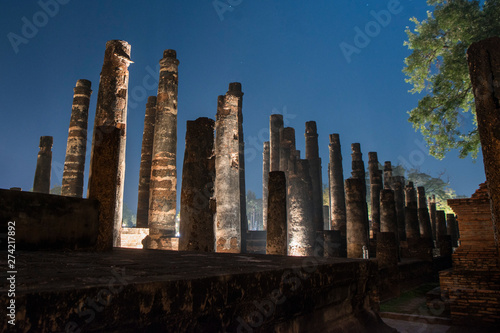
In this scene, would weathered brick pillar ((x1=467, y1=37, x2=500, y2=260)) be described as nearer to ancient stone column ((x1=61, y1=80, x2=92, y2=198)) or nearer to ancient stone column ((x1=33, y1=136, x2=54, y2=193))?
ancient stone column ((x1=61, y1=80, x2=92, y2=198))

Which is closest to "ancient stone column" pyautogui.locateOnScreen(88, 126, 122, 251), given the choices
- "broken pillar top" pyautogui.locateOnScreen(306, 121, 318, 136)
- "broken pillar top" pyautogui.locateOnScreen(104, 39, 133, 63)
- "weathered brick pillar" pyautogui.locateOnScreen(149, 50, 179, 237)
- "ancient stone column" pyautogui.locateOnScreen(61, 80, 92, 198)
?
"broken pillar top" pyautogui.locateOnScreen(104, 39, 133, 63)

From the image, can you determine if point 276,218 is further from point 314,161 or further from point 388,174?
point 388,174

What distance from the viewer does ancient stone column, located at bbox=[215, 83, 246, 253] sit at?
11.6 meters

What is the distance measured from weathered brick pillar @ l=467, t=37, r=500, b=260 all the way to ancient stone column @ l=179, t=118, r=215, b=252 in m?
5.12

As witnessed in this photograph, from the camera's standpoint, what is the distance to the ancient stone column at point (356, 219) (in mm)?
12133

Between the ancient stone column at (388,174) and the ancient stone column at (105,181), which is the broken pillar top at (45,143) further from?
the ancient stone column at (388,174)

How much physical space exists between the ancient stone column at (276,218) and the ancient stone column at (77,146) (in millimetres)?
9659

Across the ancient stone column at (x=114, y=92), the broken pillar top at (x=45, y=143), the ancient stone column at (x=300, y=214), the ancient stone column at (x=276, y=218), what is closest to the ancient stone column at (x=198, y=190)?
the ancient stone column at (x=276, y=218)

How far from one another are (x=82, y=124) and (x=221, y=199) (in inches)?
300

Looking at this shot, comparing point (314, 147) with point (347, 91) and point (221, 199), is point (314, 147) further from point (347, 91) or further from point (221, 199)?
point (347, 91)

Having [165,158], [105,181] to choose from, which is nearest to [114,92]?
[165,158]

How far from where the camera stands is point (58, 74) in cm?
13038

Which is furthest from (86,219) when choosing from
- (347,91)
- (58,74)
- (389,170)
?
(347,91)

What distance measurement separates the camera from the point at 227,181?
12227 mm
